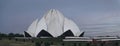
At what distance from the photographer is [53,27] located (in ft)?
206

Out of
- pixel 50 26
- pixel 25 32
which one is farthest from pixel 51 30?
pixel 25 32

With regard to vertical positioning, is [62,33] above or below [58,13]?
below

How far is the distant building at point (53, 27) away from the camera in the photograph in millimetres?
60188

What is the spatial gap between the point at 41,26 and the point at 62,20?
16.3 feet

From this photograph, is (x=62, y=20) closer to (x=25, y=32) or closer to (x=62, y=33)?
(x=62, y=33)

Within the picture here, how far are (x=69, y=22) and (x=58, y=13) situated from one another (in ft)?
10.1

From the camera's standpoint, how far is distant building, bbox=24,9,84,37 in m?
60.2

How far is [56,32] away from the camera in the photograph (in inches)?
2450

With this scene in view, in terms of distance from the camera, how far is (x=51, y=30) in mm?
62250

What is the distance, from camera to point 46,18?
62406mm

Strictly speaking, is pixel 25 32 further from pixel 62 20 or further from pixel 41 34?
pixel 62 20

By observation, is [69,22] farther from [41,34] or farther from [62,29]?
[41,34]

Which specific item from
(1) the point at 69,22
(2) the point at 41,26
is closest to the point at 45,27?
(2) the point at 41,26

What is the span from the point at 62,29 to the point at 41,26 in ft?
14.5
